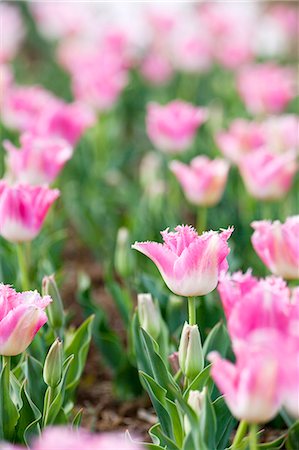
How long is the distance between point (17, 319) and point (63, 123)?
4.66 feet

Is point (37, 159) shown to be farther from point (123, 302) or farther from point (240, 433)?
point (240, 433)

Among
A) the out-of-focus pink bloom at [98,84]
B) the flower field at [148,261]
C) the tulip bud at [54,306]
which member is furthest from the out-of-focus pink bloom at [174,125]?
Answer: the tulip bud at [54,306]

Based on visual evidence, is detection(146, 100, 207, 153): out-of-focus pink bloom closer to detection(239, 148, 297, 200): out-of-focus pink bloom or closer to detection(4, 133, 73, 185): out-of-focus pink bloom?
detection(239, 148, 297, 200): out-of-focus pink bloom

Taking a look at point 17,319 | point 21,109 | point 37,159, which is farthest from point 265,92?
point 17,319

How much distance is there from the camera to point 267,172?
2.25 metres

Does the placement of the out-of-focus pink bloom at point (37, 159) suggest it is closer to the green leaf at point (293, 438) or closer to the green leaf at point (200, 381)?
the green leaf at point (200, 381)

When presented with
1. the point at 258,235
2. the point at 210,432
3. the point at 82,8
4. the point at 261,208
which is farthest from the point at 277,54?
the point at 210,432

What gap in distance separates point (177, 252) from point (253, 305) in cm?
26

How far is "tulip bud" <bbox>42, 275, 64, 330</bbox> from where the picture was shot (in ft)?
5.06

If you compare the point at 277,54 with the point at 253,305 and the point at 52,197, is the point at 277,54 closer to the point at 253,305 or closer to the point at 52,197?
the point at 52,197

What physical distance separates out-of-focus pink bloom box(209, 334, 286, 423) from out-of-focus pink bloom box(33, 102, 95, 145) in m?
1.62

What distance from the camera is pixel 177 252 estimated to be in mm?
1291

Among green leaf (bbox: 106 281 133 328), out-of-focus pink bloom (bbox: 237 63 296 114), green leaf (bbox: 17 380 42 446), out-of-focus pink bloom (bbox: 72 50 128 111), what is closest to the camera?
green leaf (bbox: 17 380 42 446)

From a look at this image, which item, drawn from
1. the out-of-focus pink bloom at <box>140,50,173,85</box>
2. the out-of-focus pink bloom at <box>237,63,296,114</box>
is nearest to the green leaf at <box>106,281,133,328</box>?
the out-of-focus pink bloom at <box>237,63,296,114</box>
